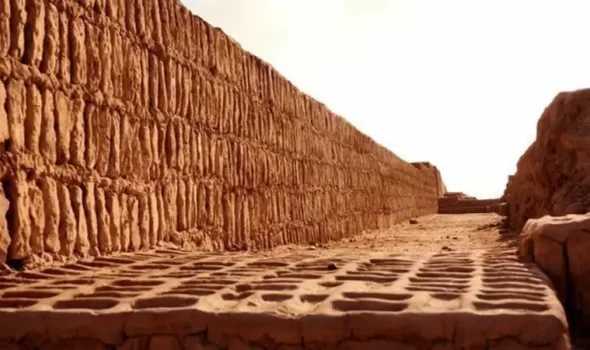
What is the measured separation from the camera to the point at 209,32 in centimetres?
567

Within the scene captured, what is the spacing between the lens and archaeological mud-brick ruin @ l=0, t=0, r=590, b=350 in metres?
2.27

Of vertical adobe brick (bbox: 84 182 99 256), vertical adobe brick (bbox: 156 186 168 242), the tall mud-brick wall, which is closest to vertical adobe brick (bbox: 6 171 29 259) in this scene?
the tall mud-brick wall

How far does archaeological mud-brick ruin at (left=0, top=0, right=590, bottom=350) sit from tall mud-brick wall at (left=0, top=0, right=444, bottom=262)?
0.01 meters

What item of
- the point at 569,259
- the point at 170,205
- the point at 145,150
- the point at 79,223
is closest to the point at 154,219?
the point at 170,205

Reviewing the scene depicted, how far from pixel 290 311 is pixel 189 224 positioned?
2.87m

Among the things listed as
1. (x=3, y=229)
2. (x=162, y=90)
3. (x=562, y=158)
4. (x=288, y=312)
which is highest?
(x=162, y=90)

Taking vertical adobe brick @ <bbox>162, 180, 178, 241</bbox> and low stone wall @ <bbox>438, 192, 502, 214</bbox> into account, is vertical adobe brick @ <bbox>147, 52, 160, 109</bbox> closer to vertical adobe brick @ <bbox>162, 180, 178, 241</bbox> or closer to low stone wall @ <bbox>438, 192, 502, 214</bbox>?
vertical adobe brick @ <bbox>162, 180, 178, 241</bbox>

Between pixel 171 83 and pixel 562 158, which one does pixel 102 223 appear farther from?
pixel 562 158

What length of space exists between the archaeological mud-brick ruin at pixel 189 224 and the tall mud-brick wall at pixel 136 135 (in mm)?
13

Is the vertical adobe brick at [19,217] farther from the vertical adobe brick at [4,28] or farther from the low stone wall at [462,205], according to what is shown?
the low stone wall at [462,205]

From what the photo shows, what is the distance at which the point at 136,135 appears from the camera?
4.43 m

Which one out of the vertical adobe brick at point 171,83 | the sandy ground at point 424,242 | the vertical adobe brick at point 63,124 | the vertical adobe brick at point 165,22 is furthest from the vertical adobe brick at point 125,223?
the sandy ground at point 424,242

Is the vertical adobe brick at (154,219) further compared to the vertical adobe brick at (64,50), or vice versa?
the vertical adobe brick at (154,219)

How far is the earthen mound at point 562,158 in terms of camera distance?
5.74 meters
